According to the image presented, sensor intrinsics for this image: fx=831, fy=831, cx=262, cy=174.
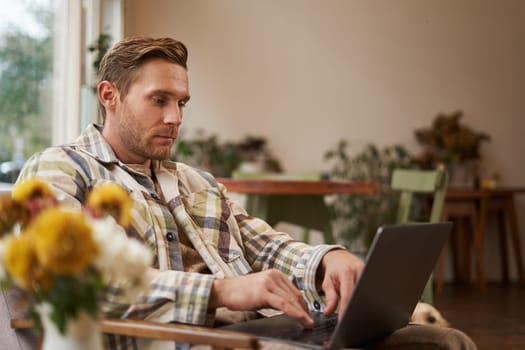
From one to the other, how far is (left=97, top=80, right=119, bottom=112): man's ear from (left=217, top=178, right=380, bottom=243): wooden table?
2.17m

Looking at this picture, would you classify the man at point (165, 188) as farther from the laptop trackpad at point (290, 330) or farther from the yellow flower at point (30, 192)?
the yellow flower at point (30, 192)

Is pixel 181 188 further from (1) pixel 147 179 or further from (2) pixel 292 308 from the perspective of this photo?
(2) pixel 292 308

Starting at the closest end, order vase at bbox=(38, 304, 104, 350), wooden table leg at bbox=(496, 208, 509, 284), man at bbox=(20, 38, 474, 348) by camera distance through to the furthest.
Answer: vase at bbox=(38, 304, 104, 350), man at bbox=(20, 38, 474, 348), wooden table leg at bbox=(496, 208, 509, 284)

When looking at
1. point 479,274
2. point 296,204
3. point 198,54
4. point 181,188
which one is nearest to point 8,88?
point 296,204

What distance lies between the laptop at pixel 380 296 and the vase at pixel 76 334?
40 cm

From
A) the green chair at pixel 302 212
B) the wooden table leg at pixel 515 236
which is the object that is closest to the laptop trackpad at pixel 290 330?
the green chair at pixel 302 212

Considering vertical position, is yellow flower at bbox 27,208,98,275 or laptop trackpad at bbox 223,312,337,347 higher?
yellow flower at bbox 27,208,98,275

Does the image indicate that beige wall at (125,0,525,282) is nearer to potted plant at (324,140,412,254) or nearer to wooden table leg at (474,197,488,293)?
potted plant at (324,140,412,254)

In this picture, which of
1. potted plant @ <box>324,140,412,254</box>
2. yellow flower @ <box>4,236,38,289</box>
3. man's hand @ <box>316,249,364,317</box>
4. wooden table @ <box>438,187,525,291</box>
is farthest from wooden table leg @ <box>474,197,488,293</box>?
yellow flower @ <box>4,236,38,289</box>

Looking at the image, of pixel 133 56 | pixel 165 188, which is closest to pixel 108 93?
pixel 133 56

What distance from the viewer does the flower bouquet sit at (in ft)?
2.97

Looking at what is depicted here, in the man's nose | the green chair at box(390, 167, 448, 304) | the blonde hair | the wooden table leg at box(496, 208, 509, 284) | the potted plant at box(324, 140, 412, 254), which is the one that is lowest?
the wooden table leg at box(496, 208, 509, 284)

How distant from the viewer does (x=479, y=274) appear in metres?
6.55

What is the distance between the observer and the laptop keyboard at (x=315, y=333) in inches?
55.5
